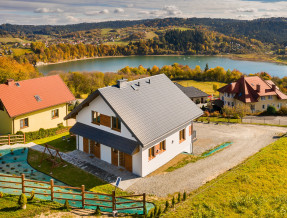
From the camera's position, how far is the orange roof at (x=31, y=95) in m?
26.0

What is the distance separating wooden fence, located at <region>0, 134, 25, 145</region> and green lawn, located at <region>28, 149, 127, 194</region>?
15.2 ft

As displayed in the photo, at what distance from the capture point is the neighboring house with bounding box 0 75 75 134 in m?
25.9

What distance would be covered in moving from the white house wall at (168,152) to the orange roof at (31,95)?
46.9 feet

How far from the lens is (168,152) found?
2083 centimetres

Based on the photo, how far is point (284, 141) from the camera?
24891mm

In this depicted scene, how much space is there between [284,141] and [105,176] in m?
17.0

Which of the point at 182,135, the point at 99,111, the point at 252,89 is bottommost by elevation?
the point at 182,135

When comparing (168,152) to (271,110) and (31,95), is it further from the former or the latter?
(271,110)

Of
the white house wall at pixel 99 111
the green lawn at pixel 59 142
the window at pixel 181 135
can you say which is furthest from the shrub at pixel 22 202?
the window at pixel 181 135

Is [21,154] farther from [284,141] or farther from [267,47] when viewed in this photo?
[267,47]

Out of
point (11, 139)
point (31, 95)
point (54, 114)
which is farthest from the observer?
point (54, 114)

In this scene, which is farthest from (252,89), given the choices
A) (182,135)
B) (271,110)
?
(182,135)

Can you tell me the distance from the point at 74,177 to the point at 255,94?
41849 millimetres

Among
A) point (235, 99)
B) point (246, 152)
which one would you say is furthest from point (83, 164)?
point (235, 99)
